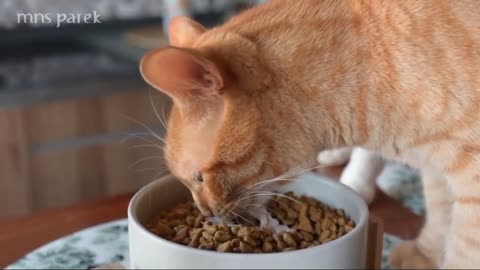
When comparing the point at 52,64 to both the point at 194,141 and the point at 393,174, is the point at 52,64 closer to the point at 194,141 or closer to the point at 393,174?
the point at 393,174

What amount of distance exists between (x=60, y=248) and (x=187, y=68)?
0.31 m

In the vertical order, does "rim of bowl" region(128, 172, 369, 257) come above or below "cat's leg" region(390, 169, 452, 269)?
above

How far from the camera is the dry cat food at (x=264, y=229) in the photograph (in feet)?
1.74

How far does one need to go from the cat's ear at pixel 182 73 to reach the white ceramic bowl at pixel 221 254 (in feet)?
0.34

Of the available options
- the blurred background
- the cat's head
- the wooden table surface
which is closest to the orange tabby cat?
the cat's head

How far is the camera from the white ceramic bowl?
1.59ft

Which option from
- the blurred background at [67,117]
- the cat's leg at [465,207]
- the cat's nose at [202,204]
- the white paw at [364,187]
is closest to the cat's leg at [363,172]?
the white paw at [364,187]

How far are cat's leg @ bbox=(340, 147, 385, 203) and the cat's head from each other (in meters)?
0.24

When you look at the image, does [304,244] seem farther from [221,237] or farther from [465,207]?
[465,207]

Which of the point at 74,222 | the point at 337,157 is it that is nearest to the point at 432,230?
the point at 337,157

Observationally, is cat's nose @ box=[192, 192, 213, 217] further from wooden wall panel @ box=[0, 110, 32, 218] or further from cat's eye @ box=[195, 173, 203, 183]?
wooden wall panel @ box=[0, 110, 32, 218]

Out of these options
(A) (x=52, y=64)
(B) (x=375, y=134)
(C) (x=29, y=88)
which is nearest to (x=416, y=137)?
(B) (x=375, y=134)

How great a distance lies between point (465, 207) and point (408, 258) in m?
0.10

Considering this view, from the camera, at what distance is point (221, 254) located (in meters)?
0.48
